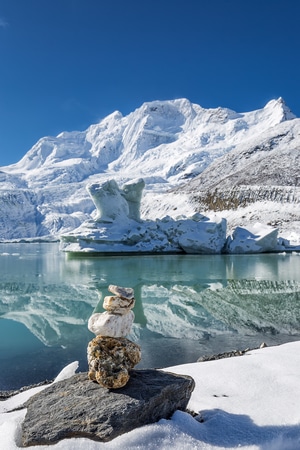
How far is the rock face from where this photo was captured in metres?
2.78

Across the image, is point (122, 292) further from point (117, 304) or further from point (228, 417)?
point (228, 417)

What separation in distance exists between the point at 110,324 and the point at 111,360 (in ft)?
1.11

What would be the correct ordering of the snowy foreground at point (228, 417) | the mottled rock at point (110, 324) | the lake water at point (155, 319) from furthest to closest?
the lake water at point (155, 319) < the mottled rock at point (110, 324) < the snowy foreground at point (228, 417)

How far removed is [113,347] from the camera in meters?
3.41

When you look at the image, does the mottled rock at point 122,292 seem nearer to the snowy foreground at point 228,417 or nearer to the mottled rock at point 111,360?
the mottled rock at point 111,360

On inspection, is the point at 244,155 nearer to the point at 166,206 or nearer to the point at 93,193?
the point at 166,206

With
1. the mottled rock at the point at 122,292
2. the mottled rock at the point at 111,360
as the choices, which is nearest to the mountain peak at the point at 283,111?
the mottled rock at the point at 122,292

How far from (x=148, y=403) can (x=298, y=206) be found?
5527cm

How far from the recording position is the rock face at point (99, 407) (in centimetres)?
278

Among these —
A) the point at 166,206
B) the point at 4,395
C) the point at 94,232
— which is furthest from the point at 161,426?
the point at 166,206

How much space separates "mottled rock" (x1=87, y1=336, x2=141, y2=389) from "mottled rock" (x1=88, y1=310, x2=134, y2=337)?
0.19 feet

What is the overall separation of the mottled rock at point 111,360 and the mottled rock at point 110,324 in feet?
0.19

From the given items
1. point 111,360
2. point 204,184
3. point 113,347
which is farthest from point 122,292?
point 204,184

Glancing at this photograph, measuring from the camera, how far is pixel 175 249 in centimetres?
3562
